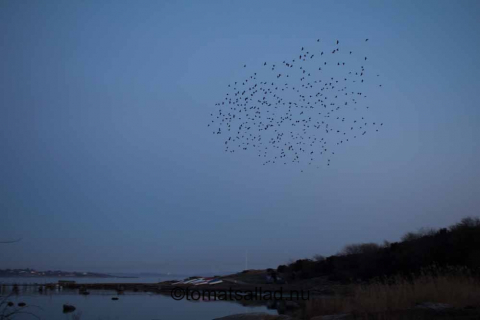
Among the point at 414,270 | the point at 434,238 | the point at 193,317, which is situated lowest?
the point at 193,317

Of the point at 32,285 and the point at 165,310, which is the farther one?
the point at 32,285

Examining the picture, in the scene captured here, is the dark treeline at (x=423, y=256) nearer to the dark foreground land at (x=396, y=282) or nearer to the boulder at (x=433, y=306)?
the dark foreground land at (x=396, y=282)

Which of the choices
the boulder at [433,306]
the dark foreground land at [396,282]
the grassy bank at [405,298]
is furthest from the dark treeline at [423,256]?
the boulder at [433,306]

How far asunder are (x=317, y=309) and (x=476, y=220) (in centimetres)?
2311

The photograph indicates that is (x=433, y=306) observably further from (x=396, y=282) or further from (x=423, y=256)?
(x=423, y=256)

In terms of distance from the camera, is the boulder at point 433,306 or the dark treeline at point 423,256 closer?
the boulder at point 433,306

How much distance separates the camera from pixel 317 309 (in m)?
16.8

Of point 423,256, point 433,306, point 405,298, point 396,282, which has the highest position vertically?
point 423,256

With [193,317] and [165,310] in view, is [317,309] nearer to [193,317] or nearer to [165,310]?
[193,317]

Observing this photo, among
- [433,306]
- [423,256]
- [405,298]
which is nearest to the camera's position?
[433,306]

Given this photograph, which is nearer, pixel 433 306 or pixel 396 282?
pixel 433 306

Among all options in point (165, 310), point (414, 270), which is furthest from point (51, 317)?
point (414, 270)

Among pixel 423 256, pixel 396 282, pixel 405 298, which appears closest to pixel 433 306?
pixel 405 298

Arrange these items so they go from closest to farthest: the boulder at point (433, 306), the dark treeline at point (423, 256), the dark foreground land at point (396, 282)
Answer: the boulder at point (433, 306), the dark foreground land at point (396, 282), the dark treeline at point (423, 256)
